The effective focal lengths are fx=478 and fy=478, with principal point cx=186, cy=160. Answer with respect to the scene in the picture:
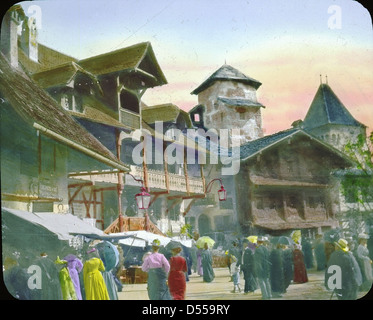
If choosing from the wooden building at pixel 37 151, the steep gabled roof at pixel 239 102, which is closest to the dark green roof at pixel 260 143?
the steep gabled roof at pixel 239 102

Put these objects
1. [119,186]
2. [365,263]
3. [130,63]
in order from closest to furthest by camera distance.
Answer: [365,263] → [119,186] → [130,63]

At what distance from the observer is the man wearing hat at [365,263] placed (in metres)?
8.96

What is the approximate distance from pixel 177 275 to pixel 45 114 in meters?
3.92

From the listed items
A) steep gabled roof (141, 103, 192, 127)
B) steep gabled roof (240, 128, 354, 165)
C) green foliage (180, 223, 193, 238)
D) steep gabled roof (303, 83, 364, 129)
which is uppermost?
steep gabled roof (141, 103, 192, 127)

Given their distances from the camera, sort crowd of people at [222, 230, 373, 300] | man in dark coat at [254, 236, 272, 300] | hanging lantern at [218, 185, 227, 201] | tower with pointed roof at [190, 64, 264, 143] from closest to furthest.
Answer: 1. crowd of people at [222, 230, 373, 300]
2. man in dark coat at [254, 236, 272, 300]
3. tower with pointed roof at [190, 64, 264, 143]
4. hanging lantern at [218, 185, 227, 201]

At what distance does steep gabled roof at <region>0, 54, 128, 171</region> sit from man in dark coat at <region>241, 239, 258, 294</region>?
3.07 meters

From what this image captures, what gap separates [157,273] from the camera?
863 cm

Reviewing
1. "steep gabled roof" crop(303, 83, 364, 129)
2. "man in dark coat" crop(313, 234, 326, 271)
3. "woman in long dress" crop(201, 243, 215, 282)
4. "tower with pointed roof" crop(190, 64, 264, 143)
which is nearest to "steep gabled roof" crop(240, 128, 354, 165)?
"tower with pointed roof" crop(190, 64, 264, 143)

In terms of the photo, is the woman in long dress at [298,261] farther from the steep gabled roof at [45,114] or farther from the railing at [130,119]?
the railing at [130,119]

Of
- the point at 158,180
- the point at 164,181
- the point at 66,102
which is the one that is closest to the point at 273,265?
the point at 164,181

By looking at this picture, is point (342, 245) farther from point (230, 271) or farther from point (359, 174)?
point (230, 271)

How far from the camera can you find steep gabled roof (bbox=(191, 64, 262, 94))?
10.0m

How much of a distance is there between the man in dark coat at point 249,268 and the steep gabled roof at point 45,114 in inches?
121

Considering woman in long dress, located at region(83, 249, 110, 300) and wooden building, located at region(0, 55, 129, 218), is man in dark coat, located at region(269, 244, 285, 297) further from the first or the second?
wooden building, located at region(0, 55, 129, 218)
